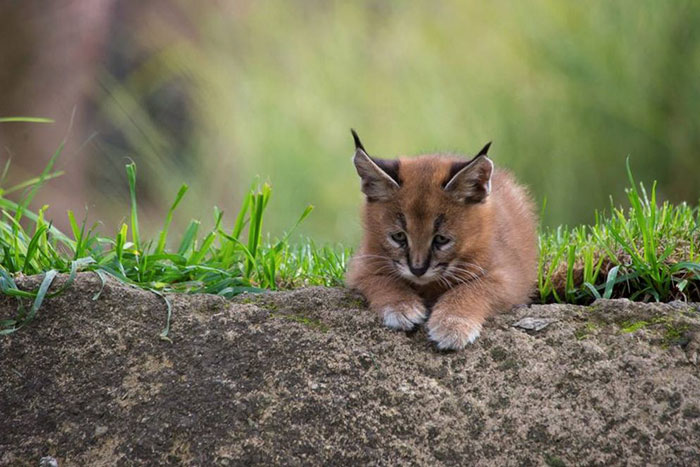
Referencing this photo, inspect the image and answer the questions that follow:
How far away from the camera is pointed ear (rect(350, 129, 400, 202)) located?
456 centimetres

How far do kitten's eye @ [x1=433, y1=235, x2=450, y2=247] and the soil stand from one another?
0.48 m

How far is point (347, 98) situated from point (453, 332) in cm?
748

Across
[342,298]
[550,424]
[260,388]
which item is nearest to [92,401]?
[260,388]

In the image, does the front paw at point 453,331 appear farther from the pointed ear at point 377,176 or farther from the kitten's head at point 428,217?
the pointed ear at point 377,176

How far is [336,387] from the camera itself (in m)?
3.91

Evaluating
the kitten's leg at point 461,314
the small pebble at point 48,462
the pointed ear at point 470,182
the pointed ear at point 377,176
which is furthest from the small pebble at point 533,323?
the small pebble at point 48,462

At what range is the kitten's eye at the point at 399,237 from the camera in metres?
4.58

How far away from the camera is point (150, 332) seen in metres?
4.15

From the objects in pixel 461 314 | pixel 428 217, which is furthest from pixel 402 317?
pixel 428 217

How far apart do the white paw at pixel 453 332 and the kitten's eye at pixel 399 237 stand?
568 mm

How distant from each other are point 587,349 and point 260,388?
1.38m

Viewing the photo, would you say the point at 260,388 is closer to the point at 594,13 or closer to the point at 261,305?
the point at 261,305

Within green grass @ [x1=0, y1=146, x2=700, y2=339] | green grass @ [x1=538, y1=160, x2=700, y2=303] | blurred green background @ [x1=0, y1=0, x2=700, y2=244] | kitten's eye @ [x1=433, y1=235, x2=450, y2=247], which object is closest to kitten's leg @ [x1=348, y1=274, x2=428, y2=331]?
kitten's eye @ [x1=433, y1=235, x2=450, y2=247]

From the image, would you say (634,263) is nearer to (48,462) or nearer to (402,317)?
(402,317)
